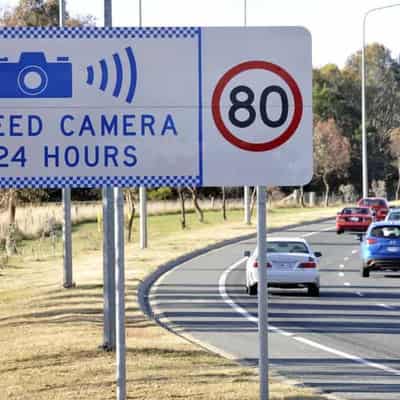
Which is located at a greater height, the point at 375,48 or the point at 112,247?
the point at 375,48

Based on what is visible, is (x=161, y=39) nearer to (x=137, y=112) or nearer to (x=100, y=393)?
(x=137, y=112)

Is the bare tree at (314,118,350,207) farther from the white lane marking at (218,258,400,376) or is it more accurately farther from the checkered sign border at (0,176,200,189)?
the checkered sign border at (0,176,200,189)

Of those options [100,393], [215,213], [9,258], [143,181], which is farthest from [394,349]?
[215,213]

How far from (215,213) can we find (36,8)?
3686 cm

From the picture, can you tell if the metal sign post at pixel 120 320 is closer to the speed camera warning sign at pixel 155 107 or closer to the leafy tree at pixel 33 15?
the speed camera warning sign at pixel 155 107

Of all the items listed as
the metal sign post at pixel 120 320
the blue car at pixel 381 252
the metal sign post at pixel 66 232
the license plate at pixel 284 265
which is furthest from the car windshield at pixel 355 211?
the metal sign post at pixel 120 320

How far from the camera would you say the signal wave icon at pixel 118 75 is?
929cm

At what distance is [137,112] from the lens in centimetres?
932

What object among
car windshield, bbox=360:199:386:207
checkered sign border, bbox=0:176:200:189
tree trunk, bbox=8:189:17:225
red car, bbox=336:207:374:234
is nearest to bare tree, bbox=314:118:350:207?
car windshield, bbox=360:199:386:207

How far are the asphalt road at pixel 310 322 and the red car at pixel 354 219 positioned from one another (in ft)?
53.8

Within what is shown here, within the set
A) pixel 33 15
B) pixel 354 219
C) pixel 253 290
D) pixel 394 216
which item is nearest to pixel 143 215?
pixel 33 15

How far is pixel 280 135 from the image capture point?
361 inches

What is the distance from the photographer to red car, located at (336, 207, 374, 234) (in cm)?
5338

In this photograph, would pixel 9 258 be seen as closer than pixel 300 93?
No
